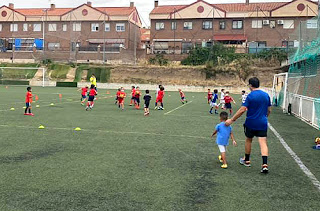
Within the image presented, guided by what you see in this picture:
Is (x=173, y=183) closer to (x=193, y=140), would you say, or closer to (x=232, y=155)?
(x=232, y=155)

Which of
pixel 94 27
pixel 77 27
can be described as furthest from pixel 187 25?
pixel 77 27

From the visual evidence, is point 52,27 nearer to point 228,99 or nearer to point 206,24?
point 206,24

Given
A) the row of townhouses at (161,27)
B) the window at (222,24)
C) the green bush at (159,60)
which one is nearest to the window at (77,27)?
the row of townhouses at (161,27)

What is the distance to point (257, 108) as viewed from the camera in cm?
732

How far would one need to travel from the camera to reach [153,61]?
56.6 metres

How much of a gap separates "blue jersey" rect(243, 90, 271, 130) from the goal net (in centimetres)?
4884

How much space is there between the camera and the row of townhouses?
58.2 m

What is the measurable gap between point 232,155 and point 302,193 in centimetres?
305

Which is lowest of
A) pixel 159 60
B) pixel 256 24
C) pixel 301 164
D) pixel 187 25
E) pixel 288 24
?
pixel 301 164

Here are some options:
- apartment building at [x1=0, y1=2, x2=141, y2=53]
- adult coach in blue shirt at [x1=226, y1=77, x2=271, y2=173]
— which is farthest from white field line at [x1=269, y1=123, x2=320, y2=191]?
apartment building at [x1=0, y1=2, x2=141, y2=53]

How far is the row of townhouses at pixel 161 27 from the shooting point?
58.2 m

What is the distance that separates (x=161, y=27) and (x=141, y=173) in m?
58.9

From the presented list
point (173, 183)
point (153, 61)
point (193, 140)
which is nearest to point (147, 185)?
point (173, 183)

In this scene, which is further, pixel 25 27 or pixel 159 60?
pixel 25 27
